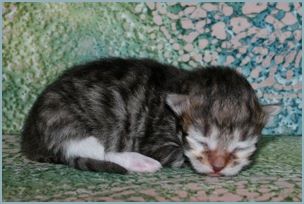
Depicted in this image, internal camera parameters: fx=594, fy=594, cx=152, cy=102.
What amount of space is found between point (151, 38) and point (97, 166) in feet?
4.26

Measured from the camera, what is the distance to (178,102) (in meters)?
3.13

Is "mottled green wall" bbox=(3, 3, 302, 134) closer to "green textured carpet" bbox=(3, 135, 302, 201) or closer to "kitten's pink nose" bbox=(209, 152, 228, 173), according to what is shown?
"green textured carpet" bbox=(3, 135, 302, 201)

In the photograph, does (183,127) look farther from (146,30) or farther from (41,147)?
(146,30)

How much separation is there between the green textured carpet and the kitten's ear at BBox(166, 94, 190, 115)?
1.13 ft

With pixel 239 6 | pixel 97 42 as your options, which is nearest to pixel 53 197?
pixel 97 42

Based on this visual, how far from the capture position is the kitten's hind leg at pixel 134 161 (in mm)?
3197

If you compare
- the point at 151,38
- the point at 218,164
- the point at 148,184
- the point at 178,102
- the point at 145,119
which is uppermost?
the point at 151,38

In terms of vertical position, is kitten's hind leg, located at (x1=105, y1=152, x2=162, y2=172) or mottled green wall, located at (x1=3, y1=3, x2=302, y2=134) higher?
mottled green wall, located at (x1=3, y1=3, x2=302, y2=134)

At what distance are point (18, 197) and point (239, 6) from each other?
2130 millimetres

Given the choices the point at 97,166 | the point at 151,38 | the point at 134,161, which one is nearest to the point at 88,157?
the point at 97,166

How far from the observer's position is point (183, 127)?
312 cm

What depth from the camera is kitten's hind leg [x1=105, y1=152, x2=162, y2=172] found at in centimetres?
320

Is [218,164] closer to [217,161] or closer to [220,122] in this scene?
[217,161]

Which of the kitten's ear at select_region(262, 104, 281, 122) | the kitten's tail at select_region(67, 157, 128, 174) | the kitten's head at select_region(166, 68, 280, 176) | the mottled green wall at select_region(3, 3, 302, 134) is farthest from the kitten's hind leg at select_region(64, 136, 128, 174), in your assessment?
the mottled green wall at select_region(3, 3, 302, 134)
